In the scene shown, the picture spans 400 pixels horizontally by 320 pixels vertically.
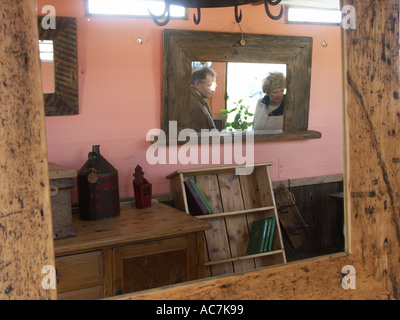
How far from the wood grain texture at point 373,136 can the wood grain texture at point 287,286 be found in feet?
0.14

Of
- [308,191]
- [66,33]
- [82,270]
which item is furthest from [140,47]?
[308,191]

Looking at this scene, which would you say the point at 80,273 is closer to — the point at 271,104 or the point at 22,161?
the point at 22,161

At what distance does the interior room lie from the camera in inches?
49.9

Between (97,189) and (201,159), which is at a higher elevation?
(201,159)

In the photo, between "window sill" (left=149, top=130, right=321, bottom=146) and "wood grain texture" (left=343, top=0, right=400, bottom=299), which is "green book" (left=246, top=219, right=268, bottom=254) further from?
"wood grain texture" (left=343, top=0, right=400, bottom=299)

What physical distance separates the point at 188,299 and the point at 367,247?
548mm

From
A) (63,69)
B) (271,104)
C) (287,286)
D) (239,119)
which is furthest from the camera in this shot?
(271,104)

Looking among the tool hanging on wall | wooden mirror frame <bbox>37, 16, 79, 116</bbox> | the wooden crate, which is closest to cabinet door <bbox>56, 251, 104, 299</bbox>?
the wooden crate

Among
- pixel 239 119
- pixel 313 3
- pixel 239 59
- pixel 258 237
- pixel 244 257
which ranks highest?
pixel 313 3

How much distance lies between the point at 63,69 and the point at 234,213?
61.4 inches

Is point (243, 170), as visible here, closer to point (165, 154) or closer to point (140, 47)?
point (165, 154)

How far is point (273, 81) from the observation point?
11.9 feet

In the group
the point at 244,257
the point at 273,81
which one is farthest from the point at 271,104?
the point at 244,257

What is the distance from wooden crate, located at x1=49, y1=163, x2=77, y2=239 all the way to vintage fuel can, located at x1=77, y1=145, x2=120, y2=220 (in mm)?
318
